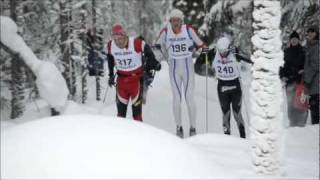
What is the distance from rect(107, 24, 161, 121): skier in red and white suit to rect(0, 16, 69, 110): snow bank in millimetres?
4006

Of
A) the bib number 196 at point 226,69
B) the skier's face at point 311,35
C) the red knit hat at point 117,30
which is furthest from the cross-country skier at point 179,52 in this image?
the skier's face at point 311,35

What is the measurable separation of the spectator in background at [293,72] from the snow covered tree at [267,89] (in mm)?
5400

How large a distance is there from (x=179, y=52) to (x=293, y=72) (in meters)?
2.46

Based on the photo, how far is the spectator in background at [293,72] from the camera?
1093cm

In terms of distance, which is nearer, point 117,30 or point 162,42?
point 117,30

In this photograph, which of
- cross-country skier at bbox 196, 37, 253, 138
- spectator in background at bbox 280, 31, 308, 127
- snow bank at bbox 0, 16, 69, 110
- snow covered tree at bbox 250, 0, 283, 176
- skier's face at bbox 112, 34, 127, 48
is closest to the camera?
snow covered tree at bbox 250, 0, 283, 176

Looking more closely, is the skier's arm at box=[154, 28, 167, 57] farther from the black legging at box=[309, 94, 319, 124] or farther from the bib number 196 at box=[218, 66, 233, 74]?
the black legging at box=[309, 94, 319, 124]

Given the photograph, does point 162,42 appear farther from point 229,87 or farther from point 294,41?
point 294,41

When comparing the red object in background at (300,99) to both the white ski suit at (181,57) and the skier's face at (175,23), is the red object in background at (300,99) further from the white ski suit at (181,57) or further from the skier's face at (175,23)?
the skier's face at (175,23)

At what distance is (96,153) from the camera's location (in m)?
5.26

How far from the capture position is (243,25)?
21.3 meters

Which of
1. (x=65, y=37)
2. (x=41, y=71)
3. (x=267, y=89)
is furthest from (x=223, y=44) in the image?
(x=65, y=37)

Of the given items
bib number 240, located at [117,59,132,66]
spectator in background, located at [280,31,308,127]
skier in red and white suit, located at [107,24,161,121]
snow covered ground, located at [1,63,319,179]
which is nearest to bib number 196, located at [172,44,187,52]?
skier in red and white suit, located at [107,24,161,121]

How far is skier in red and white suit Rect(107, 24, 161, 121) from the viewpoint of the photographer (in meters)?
10.2
